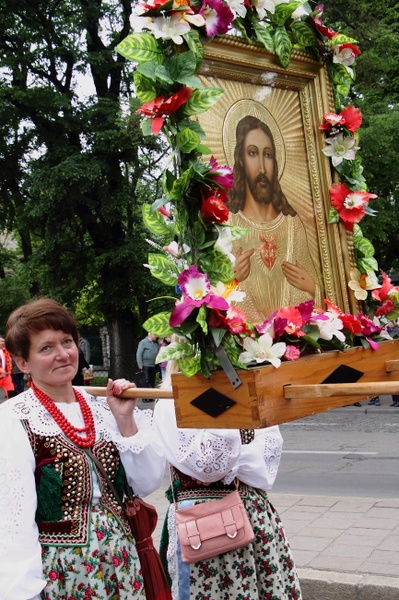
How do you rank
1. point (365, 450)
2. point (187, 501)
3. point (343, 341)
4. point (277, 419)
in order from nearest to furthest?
point (277, 419), point (343, 341), point (187, 501), point (365, 450)

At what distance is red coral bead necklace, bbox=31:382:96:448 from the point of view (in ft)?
9.84

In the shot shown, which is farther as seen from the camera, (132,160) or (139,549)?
(132,160)

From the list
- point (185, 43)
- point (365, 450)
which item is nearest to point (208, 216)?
point (185, 43)

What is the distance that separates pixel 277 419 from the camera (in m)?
2.46

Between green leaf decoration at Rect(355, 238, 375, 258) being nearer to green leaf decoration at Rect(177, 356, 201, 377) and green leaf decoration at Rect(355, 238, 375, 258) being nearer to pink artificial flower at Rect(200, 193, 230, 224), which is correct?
pink artificial flower at Rect(200, 193, 230, 224)

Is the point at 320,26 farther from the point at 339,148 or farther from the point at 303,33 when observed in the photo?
the point at 339,148

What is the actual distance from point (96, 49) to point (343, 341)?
67.4 feet

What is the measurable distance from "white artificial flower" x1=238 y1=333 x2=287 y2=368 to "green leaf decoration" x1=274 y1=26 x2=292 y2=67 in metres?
0.95

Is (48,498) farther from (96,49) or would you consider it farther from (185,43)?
(96,49)

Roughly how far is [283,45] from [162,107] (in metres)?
0.58

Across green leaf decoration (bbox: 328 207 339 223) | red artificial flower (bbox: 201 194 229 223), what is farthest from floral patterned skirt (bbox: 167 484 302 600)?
red artificial flower (bbox: 201 194 229 223)

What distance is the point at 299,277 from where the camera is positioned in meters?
2.78

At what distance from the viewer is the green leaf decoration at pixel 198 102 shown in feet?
8.07

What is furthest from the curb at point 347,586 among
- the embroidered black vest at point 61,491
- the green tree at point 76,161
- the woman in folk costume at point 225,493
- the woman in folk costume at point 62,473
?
the green tree at point 76,161
